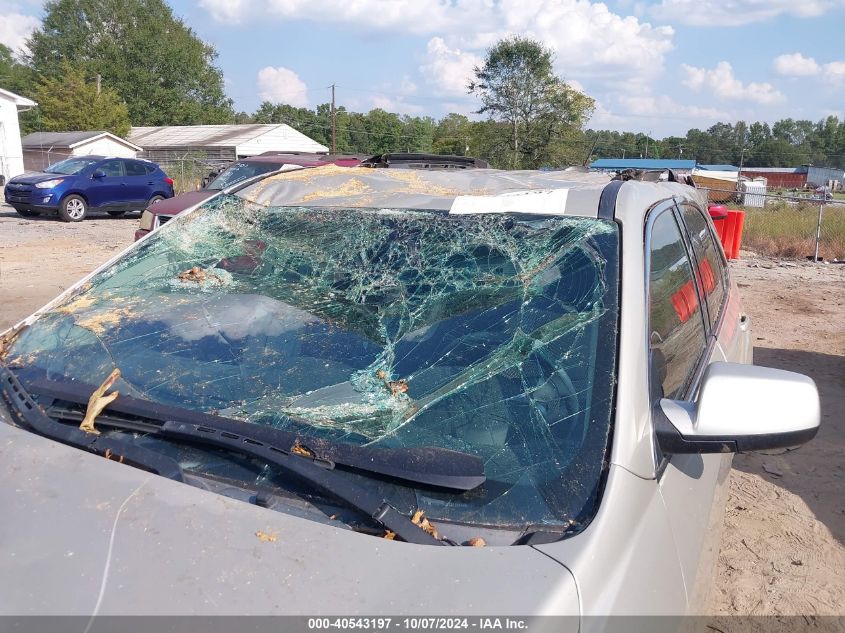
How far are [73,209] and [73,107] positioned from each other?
35.9m

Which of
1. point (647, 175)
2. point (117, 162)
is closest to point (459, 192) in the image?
point (647, 175)

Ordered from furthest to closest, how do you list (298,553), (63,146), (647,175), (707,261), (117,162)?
(63,146) → (117,162) → (647,175) → (707,261) → (298,553)

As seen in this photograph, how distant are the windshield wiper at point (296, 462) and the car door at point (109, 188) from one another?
18.3 metres

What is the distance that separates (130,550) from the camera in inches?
50.3

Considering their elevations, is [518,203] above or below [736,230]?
above

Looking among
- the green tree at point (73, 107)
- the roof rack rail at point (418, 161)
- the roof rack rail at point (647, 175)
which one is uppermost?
the green tree at point (73, 107)

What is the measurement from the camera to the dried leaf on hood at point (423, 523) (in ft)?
4.55

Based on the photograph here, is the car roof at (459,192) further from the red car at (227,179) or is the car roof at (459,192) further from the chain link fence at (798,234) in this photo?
the chain link fence at (798,234)

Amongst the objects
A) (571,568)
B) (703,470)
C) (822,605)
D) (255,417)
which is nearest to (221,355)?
(255,417)

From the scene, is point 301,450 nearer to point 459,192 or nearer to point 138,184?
point 459,192

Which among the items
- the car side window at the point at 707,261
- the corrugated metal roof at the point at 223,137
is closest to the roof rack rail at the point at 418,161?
the car side window at the point at 707,261

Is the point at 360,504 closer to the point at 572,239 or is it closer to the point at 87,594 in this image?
the point at 87,594

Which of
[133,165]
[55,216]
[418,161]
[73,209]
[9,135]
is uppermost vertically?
[9,135]

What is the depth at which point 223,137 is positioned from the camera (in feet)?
154
